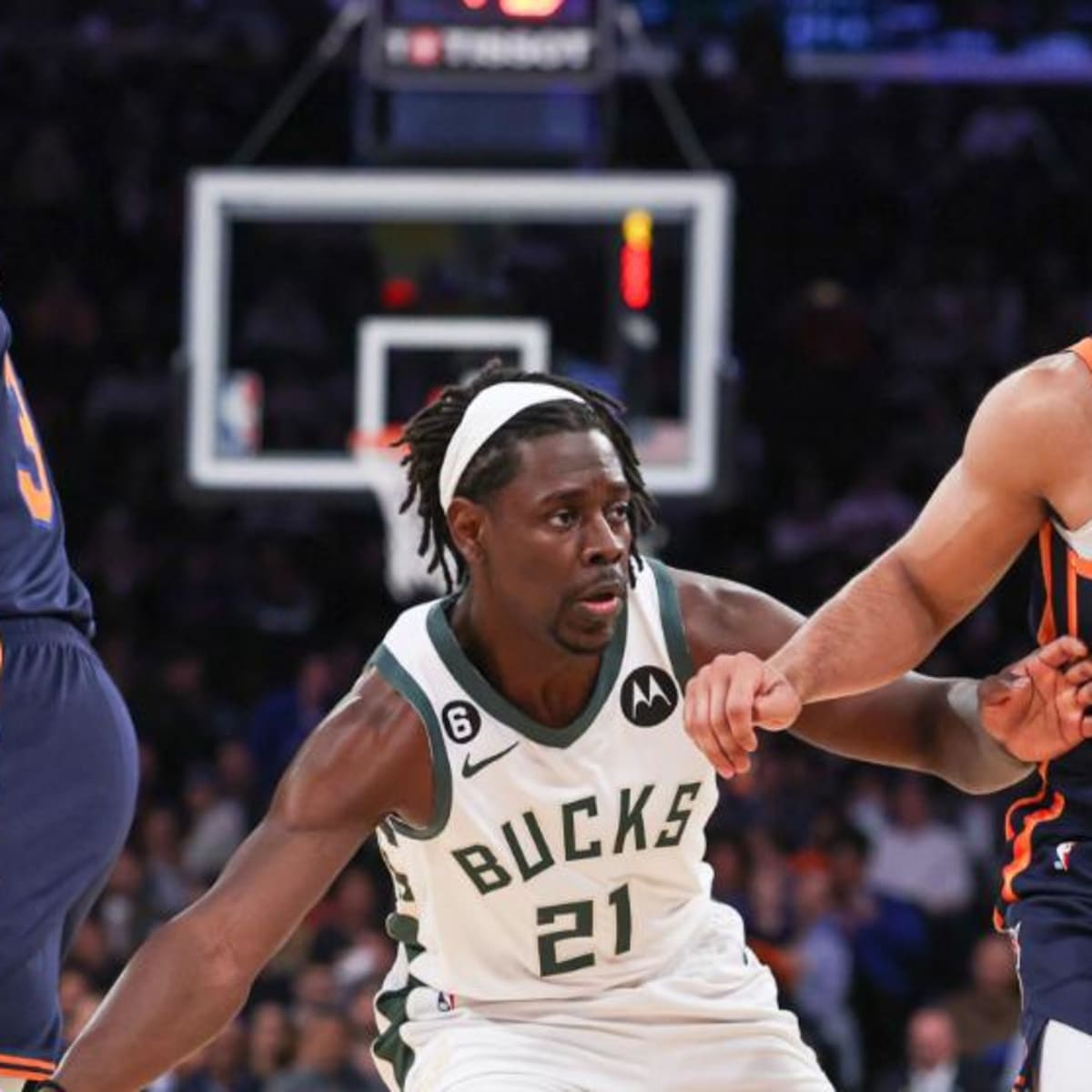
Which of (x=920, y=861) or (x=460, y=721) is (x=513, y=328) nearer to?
(x=920, y=861)

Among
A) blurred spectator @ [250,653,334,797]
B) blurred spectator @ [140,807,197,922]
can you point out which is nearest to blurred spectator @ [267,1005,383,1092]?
blurred spectator @ [140,807,197,922]

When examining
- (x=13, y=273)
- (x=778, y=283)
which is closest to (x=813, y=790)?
(x=778, y=283)

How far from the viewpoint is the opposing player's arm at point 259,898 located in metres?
4.02

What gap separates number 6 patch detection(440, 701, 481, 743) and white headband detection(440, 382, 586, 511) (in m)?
0.35

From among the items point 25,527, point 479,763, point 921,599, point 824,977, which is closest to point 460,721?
point 479,763

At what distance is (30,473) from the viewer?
4625 millimetres

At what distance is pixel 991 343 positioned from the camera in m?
14.2

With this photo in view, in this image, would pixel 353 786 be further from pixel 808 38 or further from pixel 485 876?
pixel 808 38

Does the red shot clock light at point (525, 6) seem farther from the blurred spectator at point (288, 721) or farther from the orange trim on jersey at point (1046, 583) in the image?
the orange trim on jersey at point (1046, 583)

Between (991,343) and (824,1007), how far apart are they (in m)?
5.04

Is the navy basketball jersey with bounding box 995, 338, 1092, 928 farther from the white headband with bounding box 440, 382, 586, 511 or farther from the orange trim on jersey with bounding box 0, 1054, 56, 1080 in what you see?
the orange trim on jersey with bounding box 0, 1054, 56, 1080

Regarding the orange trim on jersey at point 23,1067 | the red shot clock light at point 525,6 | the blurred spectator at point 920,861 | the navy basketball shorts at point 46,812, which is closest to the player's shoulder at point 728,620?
the navy basketball shorts at point 46,812

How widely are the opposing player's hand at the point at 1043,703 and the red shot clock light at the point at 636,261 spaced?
576 centimetres

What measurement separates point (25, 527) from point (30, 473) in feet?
0.35
